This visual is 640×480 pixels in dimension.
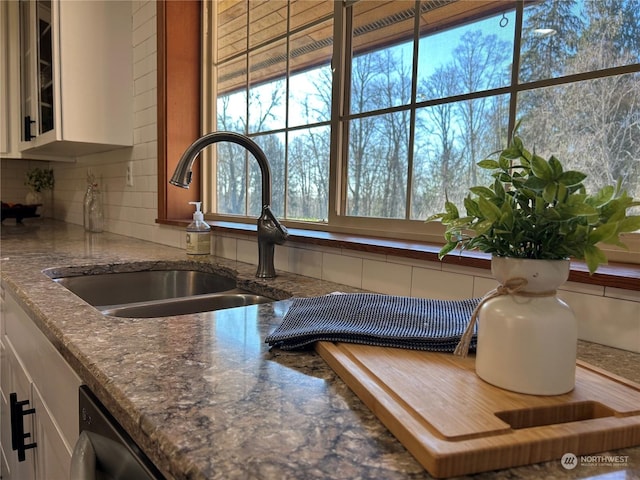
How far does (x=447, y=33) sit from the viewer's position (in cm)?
122

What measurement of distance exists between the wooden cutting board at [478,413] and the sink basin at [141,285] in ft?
3.15

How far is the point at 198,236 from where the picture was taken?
1.66 meters

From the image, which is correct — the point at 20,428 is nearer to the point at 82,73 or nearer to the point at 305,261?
the point at 305,261

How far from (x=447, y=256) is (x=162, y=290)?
1068mm

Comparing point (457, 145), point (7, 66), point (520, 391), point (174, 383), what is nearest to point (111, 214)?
point (7, 66)

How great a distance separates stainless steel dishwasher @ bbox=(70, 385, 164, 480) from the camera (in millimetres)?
555

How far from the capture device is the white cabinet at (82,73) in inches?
85.0

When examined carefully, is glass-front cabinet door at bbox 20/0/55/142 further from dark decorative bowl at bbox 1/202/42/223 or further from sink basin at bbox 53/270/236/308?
sink basin at bbox 53/270/236/308

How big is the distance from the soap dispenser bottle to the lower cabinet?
564mm

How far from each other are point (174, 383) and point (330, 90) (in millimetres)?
1228

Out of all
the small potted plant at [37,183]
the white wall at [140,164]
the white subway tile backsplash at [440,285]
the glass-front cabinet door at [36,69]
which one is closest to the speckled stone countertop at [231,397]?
the white subway tile backsplash at [440,285]

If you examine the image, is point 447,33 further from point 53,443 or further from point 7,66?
point 7,66

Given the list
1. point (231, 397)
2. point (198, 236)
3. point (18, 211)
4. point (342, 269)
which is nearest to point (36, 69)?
point (18, 211)

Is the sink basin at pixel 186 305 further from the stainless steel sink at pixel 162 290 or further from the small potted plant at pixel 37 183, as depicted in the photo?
the small potted plant at pixel 37 183
